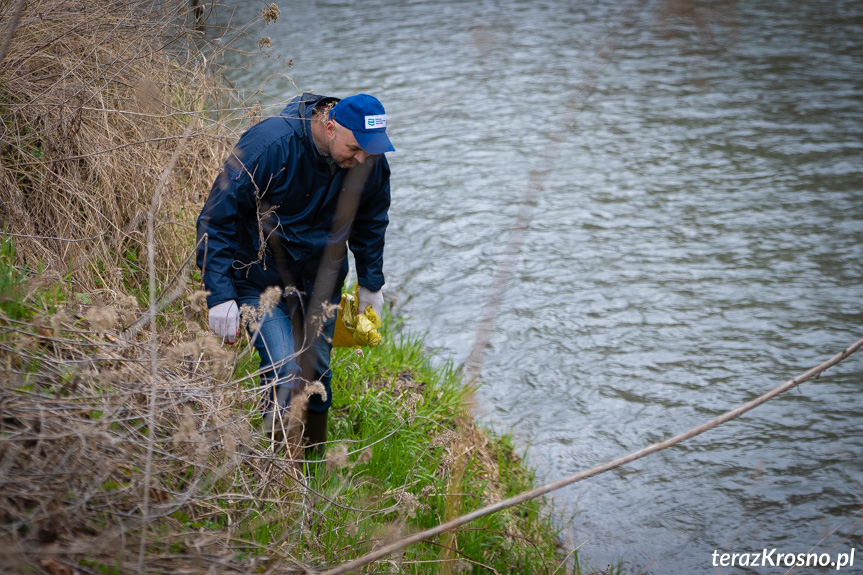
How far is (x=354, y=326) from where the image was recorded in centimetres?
424

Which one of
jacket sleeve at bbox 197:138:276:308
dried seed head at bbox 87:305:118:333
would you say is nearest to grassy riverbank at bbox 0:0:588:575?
dried seed head at bbox 87:305:118:333

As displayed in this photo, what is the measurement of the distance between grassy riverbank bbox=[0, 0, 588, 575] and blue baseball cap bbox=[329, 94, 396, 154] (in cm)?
81

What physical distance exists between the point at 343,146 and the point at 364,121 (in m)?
0.17

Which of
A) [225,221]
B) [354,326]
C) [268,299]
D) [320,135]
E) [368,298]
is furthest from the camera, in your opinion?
[368,298]

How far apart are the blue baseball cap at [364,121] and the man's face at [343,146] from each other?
29 mm

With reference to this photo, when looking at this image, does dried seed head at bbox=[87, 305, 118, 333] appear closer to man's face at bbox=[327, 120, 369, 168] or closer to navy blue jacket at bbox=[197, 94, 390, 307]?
navy blue jacket at bbox=[197, 94, 390, 307]

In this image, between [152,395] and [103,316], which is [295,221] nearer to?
[103,316]

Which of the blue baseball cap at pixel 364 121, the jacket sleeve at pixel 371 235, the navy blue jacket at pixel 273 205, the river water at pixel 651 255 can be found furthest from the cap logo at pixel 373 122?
the jacket sleeve at pixel 371 235

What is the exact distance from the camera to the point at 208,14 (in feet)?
17.8

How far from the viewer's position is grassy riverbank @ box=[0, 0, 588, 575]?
2.26 m

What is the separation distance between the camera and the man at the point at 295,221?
11.8 feet

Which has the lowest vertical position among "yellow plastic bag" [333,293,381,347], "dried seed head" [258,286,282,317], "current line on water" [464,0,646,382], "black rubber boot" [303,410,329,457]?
"black rubber boot" [303,410,329,457]

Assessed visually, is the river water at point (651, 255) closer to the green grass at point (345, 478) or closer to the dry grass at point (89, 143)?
the green grass at point (345, 478)

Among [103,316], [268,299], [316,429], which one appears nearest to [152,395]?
[103,316]
